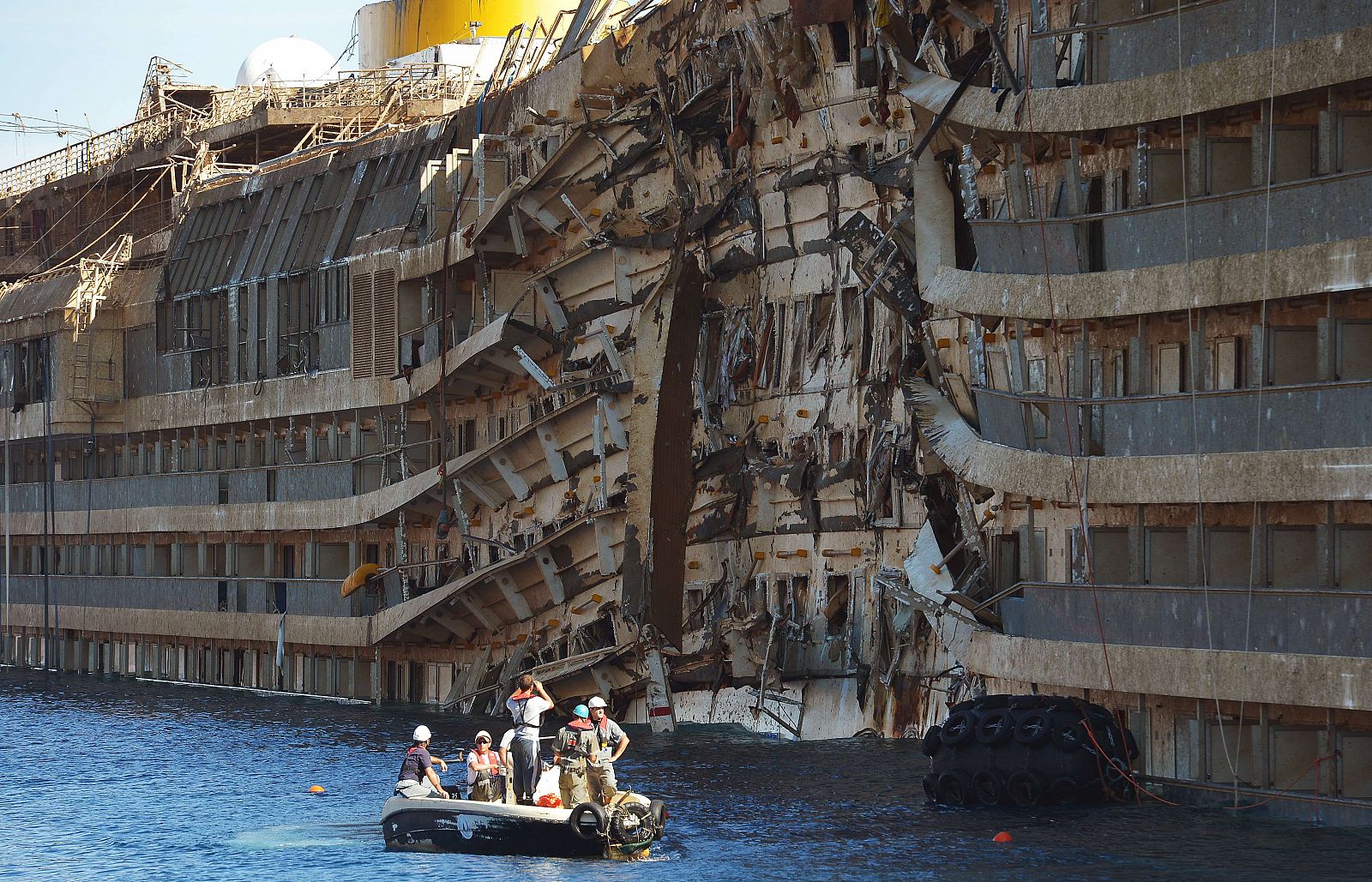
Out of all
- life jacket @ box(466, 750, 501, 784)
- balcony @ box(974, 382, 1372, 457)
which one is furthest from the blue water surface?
balcony @ box(974, 382, 1372, 457)

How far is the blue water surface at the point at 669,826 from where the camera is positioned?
2753cm

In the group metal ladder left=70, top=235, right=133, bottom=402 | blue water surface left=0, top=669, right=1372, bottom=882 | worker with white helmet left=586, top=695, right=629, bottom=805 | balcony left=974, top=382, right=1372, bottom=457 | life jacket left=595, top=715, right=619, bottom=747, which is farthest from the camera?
metal ladder left=70, top=235, right=133, bottom=402

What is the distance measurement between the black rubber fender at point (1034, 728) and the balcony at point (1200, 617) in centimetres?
157

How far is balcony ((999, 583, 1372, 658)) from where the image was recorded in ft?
91.4

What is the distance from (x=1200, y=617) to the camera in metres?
29.8

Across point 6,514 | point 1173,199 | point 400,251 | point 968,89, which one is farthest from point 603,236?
point 6,514

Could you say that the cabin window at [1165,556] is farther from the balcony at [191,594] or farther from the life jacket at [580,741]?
the balcony at [191,594]

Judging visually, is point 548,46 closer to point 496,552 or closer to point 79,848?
point 496,552

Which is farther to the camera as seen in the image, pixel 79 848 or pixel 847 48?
pixel 847 48

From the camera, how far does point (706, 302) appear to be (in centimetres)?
4775

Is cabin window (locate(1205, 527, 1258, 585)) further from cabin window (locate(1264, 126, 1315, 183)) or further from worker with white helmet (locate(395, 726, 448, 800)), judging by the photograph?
worker with white helmet (locate(395, 726, 448, 800))

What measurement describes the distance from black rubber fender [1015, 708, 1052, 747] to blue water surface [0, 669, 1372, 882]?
979mm

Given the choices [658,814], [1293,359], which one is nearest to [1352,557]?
[1293,359]

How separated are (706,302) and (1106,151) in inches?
613
